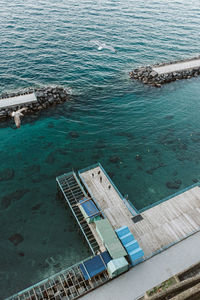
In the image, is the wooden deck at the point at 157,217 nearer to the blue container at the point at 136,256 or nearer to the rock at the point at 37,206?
the blue container at the point at 136,256

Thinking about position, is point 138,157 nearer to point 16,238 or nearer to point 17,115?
point 16,238

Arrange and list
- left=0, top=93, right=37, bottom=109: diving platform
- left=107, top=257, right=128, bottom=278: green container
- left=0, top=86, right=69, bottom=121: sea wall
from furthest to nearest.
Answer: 1. left=0, top=93, right=37, bottom=109: diving platform
2. left=0, top=86, right=69, bottom=121: sea wall
3. left=107, top=257, right=128, bottom=278: green container

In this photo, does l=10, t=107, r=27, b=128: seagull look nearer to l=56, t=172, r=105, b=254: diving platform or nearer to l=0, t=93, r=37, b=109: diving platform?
l=0, t=93, r=37, b=109: diving platform

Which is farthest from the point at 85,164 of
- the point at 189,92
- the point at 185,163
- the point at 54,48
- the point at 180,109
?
the point at 54,48

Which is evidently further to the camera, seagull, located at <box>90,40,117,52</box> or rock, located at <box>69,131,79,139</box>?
seagull, located at <box>90,40,117,52</box>

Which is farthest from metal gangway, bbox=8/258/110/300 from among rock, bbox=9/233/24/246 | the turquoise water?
rock, bbox=9/233/24/246

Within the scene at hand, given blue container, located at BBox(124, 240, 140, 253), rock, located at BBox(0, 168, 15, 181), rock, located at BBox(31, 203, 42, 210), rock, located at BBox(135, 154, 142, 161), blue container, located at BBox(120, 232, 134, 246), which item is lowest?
blue container, located at BBox(124, 240, 140, 253)

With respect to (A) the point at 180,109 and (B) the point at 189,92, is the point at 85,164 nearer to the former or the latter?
(A) the point at 180,109
